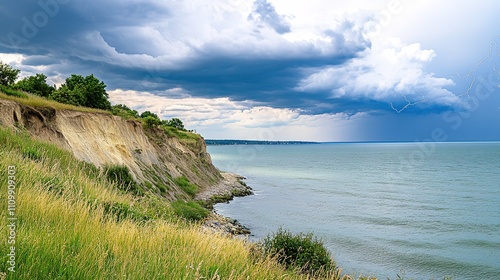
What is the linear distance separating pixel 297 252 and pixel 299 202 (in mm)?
46621

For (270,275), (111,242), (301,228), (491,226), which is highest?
(111,242)

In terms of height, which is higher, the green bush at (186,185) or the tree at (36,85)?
the tree at (36,85)

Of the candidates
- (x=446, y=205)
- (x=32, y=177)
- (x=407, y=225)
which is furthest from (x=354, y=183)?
(x=32, y=177)

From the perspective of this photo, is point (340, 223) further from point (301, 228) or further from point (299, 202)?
point (299, 202)

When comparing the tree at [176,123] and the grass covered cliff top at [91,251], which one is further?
the tree at [176,123]

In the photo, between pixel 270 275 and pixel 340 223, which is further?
pixel 340 223

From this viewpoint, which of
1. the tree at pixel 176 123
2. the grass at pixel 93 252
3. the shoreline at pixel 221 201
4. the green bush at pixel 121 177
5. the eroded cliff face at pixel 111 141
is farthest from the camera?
the tree at pixel 176 123

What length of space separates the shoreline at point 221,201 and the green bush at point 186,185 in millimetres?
889

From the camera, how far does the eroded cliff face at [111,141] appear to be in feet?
91.7

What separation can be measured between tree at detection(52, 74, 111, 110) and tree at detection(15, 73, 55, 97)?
7.88 ft

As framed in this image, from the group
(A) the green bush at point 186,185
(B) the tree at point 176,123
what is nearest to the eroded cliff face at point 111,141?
(A) the green bush at point 186,185

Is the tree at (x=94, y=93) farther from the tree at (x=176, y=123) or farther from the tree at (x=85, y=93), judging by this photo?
the tree at (x=176, y=123)

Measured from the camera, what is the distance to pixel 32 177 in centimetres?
1002

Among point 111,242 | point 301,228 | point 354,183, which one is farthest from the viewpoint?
point 354,183
